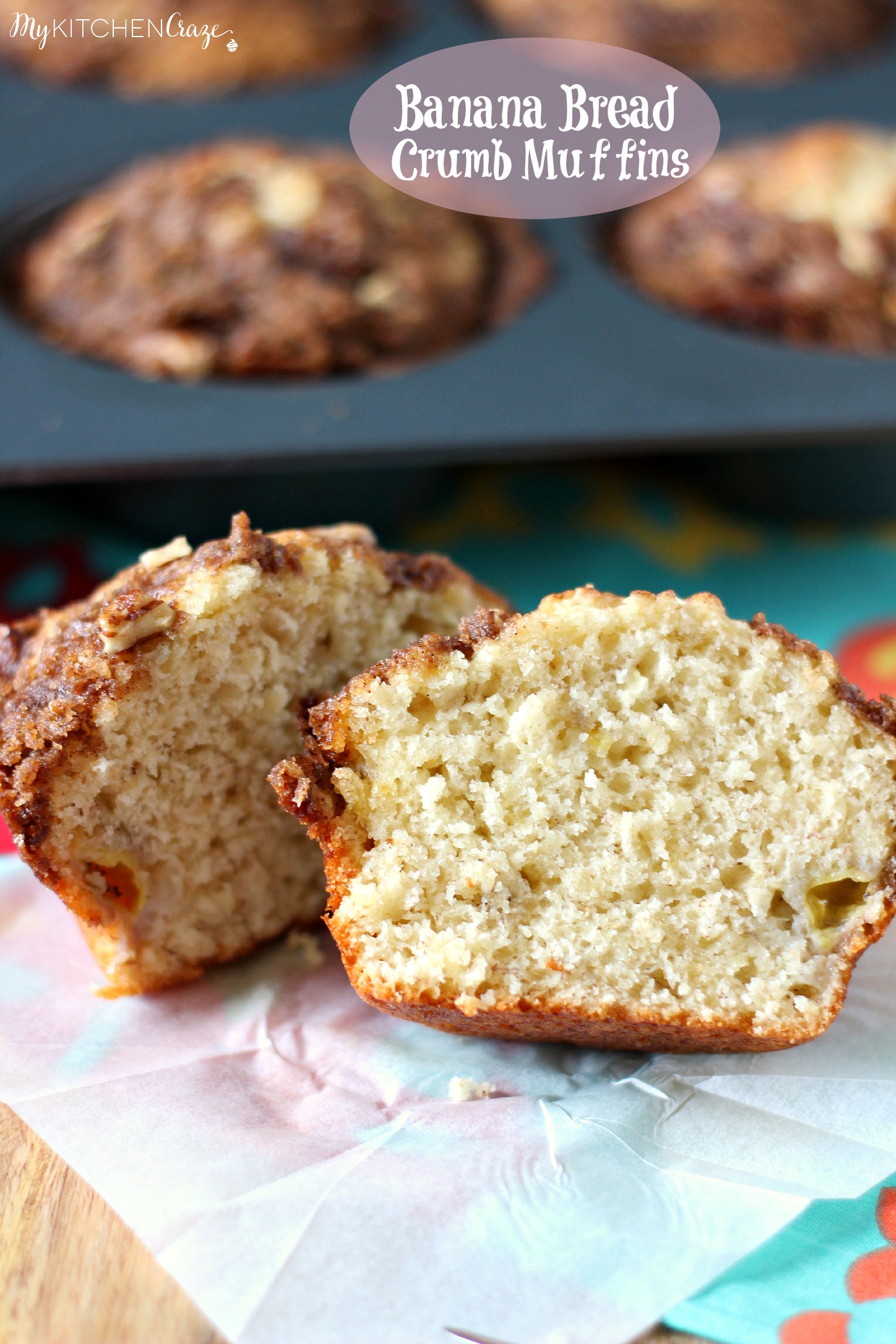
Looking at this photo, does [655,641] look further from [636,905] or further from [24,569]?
[24,569]

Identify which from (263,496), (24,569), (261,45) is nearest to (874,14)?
(261,45)

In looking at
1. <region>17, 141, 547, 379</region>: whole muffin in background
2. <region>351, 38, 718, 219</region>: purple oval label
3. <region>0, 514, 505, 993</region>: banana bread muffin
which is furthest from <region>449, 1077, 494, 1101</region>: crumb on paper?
<region>351, 38, 718, 219</region>: purple oval label

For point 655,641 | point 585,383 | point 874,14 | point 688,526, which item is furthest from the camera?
point 874,14

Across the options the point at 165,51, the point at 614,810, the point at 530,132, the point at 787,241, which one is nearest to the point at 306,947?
the point at 614,810

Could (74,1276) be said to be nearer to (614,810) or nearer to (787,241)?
(614,810)

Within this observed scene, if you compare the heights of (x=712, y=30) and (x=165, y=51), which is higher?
(x=165, y=51)

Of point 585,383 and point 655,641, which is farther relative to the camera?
point 585,383
